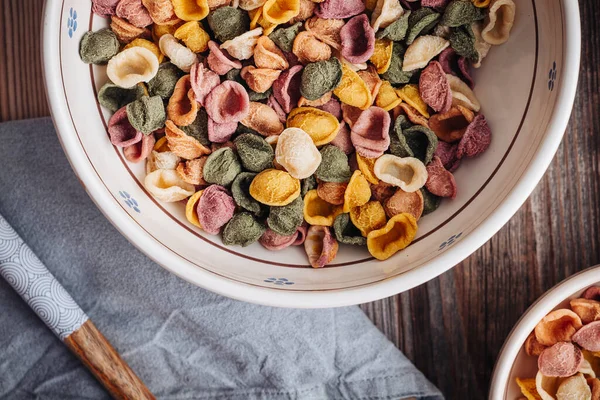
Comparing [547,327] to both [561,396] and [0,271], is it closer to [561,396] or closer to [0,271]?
[561,396]

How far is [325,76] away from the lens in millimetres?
632

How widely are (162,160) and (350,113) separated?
20cm

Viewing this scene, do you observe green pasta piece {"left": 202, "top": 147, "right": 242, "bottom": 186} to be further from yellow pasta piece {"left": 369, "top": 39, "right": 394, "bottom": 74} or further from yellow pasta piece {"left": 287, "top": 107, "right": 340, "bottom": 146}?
yellow pasta piece {"left": 369, "top": 39, "right": 394, "bottom": 74}

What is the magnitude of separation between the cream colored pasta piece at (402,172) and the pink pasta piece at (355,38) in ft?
0.35

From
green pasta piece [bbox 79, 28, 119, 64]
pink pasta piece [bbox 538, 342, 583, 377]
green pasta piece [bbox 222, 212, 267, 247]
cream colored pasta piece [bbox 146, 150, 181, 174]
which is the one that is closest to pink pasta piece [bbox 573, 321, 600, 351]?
pink pasta piece [bbox 538, 342, 583, 377]

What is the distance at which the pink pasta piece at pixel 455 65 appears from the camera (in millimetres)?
666

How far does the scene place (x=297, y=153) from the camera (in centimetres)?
63

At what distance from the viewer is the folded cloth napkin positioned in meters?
0.82

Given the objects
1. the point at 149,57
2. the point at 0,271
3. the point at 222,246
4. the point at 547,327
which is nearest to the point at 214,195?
the point at 222,246

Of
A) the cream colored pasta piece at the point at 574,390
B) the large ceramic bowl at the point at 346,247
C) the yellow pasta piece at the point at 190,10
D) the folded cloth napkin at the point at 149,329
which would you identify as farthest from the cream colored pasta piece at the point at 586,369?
the yellow pasta piece at the point at 190,10

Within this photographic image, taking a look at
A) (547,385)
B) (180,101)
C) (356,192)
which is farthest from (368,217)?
(547,385)

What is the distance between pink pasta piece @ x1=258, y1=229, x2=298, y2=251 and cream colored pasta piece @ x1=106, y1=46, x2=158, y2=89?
20 centimetres

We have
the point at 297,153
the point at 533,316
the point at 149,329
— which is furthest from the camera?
the point at 149,329

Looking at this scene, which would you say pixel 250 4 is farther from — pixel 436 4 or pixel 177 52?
pixel 436 4
